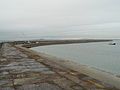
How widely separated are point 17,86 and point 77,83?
5.30ft

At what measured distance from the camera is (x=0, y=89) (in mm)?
5332

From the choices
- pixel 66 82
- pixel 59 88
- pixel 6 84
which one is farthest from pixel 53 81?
pixel 6 84

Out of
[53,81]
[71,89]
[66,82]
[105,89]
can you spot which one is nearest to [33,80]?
[53,81]

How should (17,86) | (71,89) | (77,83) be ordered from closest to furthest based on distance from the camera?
(71,89), (17,86), (77,83)

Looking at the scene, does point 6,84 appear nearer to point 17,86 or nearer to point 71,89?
point 17,86

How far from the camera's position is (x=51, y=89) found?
532 centimetres

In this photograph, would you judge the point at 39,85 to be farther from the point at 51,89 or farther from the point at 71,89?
the point at 71,89

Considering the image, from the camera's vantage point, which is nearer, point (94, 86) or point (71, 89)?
point (71, 89)

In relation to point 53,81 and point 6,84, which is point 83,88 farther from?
point 6,84

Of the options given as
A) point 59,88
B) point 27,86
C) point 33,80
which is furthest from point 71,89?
point 33,80

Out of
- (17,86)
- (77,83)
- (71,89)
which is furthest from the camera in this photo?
(77,83)

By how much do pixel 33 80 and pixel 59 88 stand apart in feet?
4.14

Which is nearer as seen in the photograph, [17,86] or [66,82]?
[17,86]

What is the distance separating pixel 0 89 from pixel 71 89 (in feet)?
5.63
